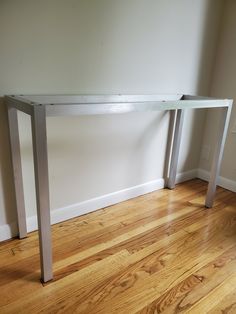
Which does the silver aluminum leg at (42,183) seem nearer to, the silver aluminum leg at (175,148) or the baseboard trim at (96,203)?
the baseboard trim at (96,203)

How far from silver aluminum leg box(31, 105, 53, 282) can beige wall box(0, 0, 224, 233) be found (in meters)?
0.38

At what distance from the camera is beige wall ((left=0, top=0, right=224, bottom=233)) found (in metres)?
1.16

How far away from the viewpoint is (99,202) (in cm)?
165

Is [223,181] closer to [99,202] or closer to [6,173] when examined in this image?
Answer: [99,202]

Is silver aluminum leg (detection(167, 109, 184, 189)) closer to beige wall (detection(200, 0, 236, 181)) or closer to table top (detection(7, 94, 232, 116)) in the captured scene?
table top (detection(7, 94, 232, 116))

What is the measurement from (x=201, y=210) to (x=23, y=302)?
1220mm

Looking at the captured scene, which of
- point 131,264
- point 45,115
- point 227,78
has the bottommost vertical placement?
point 131,264

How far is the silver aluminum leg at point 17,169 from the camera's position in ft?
3.79

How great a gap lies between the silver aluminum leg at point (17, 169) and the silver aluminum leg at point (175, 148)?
1147 millimetres

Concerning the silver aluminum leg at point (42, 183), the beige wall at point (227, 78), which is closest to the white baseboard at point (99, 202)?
the beige wall at point (227, 78)

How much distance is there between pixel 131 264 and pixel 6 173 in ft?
2.50

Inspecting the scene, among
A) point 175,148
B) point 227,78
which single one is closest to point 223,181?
point 175,148

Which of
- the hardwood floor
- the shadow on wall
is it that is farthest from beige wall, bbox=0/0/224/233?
the hardwood floor

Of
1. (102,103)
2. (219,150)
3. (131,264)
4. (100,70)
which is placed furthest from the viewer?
(219,150)
